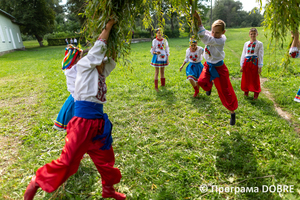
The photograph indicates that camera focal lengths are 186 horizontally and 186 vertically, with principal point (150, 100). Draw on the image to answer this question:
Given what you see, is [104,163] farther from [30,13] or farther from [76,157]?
[30,13]

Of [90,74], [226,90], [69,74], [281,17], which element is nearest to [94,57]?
[90,74]

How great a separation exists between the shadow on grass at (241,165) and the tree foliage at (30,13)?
39597 millimetres

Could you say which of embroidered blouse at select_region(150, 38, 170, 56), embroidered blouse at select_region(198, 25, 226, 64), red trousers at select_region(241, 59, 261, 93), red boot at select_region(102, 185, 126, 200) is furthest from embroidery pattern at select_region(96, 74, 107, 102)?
red trousers at select_region(241, 59, 261, 93)

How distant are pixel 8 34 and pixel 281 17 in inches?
1446

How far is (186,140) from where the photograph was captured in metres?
3.98

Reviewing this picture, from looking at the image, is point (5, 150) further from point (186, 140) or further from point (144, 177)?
point (186, 140)

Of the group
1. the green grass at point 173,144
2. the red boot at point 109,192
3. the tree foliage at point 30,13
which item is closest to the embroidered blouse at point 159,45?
the green grass at point 173,144

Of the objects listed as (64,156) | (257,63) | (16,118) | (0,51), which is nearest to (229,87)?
(257,63)

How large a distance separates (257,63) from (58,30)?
51.2m

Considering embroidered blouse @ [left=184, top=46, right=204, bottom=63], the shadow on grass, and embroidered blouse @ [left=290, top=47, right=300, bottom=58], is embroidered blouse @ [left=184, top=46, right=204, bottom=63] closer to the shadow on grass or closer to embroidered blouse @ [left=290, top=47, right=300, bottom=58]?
embroidered blouse @ [left=290, top=47, right=300, bottom=58]

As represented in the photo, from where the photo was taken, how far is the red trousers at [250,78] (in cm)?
586

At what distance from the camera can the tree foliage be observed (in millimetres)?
32938

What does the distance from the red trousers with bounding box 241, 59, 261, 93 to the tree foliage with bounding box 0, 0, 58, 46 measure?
38.2 meters

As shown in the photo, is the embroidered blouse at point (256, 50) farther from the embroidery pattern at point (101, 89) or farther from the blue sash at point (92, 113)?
the blue sash at point (92, 113)
